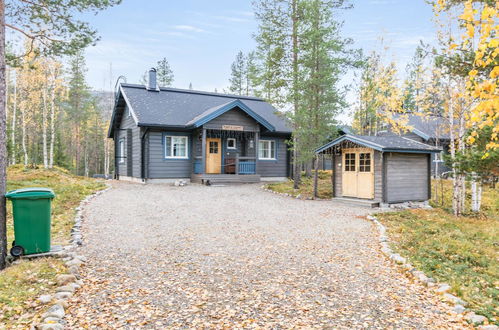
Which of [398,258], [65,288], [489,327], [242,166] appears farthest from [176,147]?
[489,327]

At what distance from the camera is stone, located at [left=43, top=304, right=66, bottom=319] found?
3.54 meters

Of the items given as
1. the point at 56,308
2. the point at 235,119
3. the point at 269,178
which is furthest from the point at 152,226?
the point at 269,178

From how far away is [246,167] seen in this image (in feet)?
61.8

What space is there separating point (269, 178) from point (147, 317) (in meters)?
17.4

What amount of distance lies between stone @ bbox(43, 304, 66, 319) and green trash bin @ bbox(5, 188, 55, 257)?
220cm

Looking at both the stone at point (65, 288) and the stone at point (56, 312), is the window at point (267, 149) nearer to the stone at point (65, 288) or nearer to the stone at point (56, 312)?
the stone at point (65, 288)

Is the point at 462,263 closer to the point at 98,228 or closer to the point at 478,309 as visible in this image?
the point at 478,309

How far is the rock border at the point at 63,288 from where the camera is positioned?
3414mm

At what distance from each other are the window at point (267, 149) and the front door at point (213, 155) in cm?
282

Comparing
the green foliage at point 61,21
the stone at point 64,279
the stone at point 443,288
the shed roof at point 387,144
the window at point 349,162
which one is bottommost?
the stone at point 443,288

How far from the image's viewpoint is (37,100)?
94.1 feet

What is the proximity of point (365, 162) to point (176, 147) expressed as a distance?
10260mm

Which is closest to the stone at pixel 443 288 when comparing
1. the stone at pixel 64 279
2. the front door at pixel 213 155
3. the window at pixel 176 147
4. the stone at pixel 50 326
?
the stone at pixel 50 326

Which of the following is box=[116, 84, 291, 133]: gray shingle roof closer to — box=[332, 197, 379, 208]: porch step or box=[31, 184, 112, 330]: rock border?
box=[332, 197, 379, 208]: porch step
